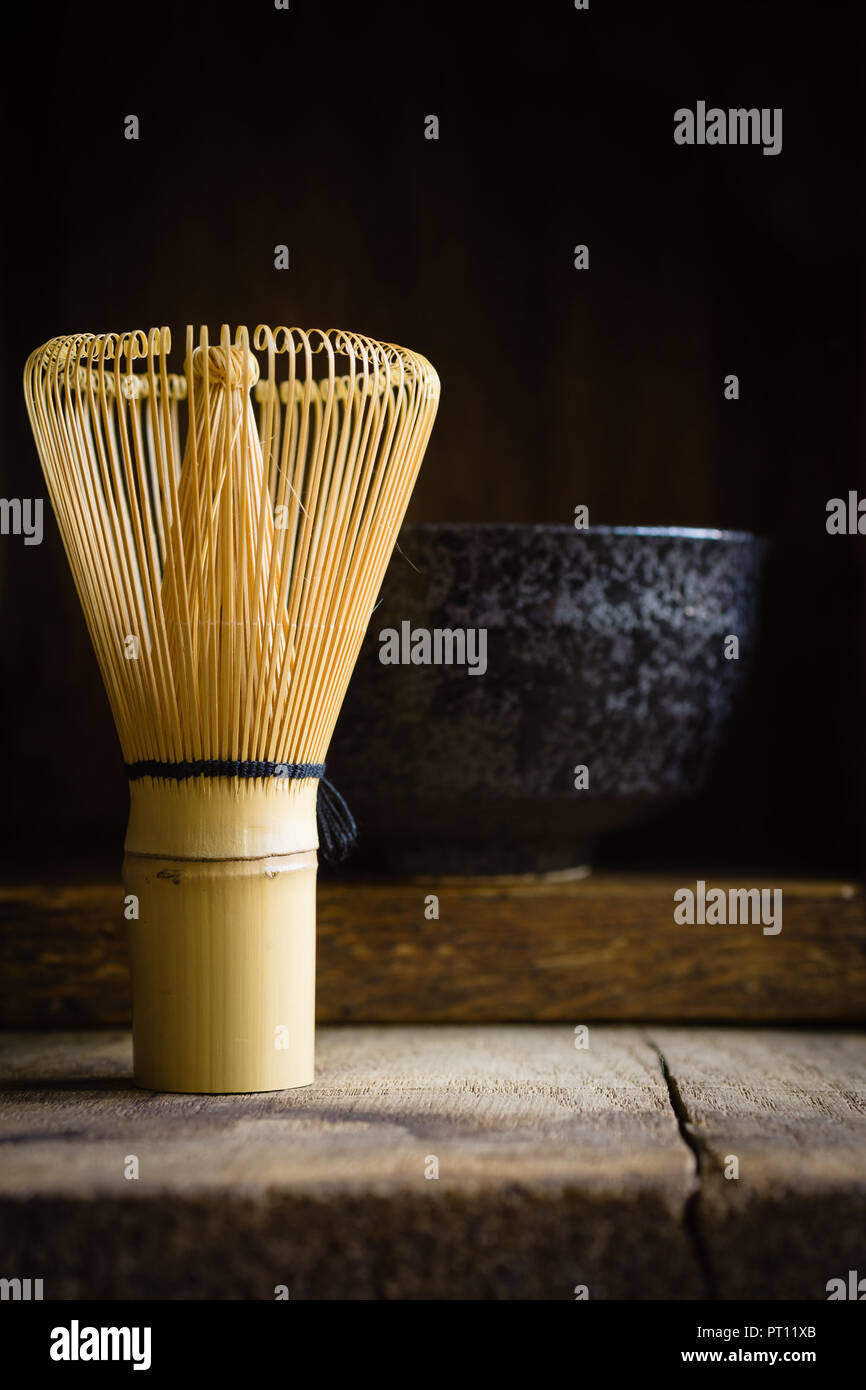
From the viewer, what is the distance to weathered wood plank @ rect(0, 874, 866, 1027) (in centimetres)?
65

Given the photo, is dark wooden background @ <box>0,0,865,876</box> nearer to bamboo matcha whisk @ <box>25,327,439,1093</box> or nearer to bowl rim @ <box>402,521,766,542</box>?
bowl rim @ <box>402,521,766,542</box>

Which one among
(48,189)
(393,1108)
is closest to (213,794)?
(393,1108)

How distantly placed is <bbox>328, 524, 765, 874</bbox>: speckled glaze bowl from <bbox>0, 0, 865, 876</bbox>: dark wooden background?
0.18 metres

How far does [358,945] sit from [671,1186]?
255 millimetres

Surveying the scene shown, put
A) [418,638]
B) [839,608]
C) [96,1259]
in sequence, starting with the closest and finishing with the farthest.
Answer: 1. [96,1259]
2. [418,638]
3. [839,608]

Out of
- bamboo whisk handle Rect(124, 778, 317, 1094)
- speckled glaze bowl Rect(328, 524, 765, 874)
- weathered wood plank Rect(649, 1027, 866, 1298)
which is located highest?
speckled glaze bowl Rect(328, 524, 765, 874)

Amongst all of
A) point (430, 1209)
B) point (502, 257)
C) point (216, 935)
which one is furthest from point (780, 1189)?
point (502, 257)

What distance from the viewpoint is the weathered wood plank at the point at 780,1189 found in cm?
42

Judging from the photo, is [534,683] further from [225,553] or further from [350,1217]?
[350,1217]

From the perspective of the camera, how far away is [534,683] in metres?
A: 0.64

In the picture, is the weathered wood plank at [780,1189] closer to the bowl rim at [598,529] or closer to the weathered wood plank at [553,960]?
the weathered wood plank at [553,960]

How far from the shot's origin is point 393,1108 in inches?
19.7

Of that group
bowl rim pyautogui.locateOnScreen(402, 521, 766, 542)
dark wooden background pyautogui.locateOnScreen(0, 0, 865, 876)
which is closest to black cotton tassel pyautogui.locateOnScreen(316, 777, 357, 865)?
bowl rim pyautogui.locateOnScreen(402, 521, 766, 542)
